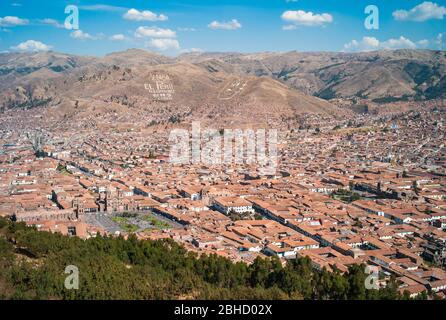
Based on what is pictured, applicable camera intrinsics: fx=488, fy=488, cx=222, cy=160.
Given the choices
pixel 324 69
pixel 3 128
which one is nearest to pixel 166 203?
pixel 3 128

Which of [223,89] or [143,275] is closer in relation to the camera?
[143,275]

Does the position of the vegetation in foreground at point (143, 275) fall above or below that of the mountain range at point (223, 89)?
below

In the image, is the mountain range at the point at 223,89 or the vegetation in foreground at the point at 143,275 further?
the mountain range at the point at 223,89

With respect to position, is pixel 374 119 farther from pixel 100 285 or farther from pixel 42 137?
pixel 100 285

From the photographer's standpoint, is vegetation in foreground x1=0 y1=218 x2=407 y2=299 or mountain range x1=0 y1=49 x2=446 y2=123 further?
mountain range x1=0 y1=49 x2=446 y2=123

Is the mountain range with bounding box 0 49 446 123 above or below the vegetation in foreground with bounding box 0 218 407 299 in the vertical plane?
above

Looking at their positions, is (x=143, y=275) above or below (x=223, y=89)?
below

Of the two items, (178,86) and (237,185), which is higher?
(178,86)

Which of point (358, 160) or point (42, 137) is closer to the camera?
point (358, 160)
